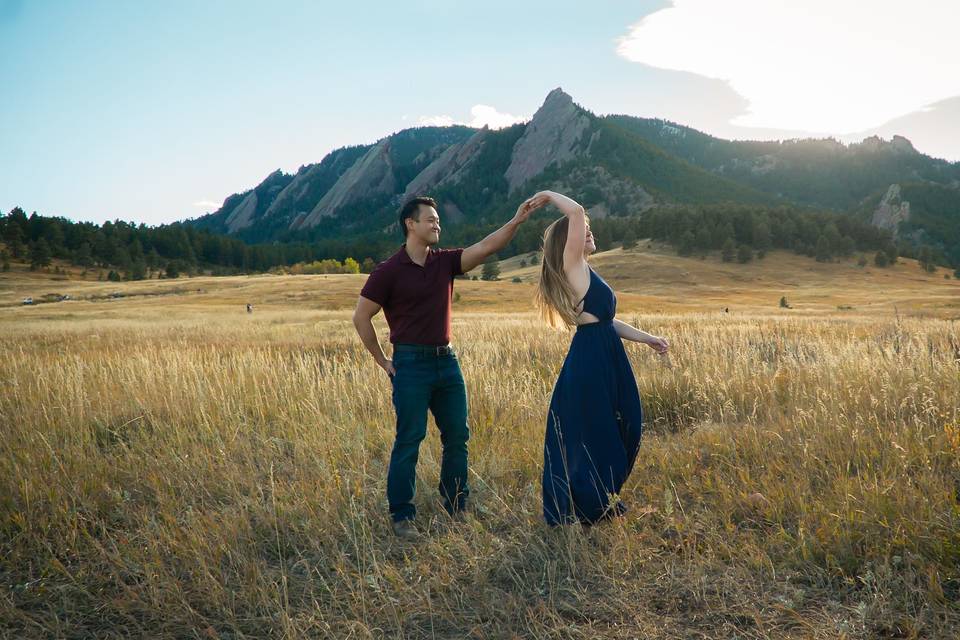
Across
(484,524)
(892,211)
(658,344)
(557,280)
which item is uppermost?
(892,211)

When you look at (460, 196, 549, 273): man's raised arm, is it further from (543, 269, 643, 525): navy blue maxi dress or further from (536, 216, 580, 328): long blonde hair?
(543, 269, 643, 525): navy blue maxi dress

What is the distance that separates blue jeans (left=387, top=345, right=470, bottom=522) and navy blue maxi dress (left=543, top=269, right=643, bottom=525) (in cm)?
74

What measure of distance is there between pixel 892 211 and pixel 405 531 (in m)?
208

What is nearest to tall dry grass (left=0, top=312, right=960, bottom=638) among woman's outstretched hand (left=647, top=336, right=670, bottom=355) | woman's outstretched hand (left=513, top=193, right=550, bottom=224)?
woman's outstretched hand (left=647, top=336, right=670, bottom=355)

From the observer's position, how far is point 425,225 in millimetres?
4234

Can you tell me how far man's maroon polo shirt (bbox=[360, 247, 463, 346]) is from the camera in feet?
13.7

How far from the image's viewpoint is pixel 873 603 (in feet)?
8.98

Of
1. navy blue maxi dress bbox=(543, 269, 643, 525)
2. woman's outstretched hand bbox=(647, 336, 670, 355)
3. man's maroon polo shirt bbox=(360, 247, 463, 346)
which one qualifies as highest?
man's maroon polo shirt bbox=(360, 247, 463, 346)

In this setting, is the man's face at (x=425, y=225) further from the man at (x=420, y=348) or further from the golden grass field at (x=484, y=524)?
the golden grass field at (x=484, y=524)

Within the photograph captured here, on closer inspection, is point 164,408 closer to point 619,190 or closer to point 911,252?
point 911,252

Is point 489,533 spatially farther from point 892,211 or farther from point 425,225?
point 892,211

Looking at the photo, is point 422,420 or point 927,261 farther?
point 927,261

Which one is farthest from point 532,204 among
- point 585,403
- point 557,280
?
point 585,403

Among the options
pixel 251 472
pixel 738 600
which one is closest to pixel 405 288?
→ pixel 251 472
